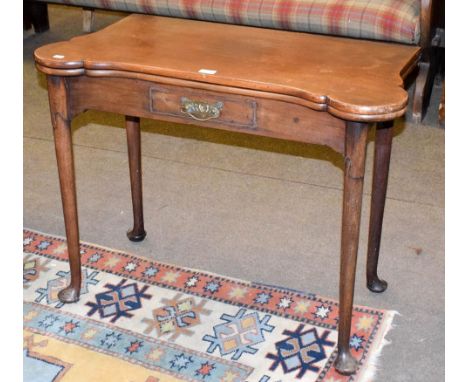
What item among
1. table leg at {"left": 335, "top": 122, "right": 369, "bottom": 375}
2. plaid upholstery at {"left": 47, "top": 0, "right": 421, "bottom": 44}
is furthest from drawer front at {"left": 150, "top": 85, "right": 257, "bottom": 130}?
plaid upholstery at {"left": 47, "top": 0, "right": 421, "bottom": 44}

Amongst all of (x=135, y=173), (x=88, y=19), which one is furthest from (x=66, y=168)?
(x=88, y=19)

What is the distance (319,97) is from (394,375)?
26.9 inches

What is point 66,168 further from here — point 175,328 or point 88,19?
point 88,19

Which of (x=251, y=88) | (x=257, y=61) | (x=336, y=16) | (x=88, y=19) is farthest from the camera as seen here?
(x=88, y=19)

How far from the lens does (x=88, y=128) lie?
9.86 feet

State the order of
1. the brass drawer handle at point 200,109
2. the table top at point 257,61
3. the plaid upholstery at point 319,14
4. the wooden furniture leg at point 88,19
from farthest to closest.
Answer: the wooden furniture leg at point 88,19 < the plaid upholstery at point 319,14 < the brass drawer handle at point 200,109 < the table top at point 257,61

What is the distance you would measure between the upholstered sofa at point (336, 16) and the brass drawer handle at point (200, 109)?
1.29 m

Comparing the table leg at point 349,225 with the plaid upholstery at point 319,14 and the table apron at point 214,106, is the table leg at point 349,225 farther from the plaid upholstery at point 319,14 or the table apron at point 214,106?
the plaid upholstery at point 319,14

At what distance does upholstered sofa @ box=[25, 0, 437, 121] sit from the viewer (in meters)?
2.62

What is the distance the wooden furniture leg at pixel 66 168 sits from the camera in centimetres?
164

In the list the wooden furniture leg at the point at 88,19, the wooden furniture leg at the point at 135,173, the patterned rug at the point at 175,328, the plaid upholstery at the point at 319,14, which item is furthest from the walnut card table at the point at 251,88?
the wooden furniture leg at the point at 88,19

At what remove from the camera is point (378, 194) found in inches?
70.8

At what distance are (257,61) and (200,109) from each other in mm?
176

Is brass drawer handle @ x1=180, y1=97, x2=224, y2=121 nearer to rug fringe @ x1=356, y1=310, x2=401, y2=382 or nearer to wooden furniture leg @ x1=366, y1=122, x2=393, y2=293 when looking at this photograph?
wooden furniture leg @ x1=366, y1=122, x2=393, y2=293
